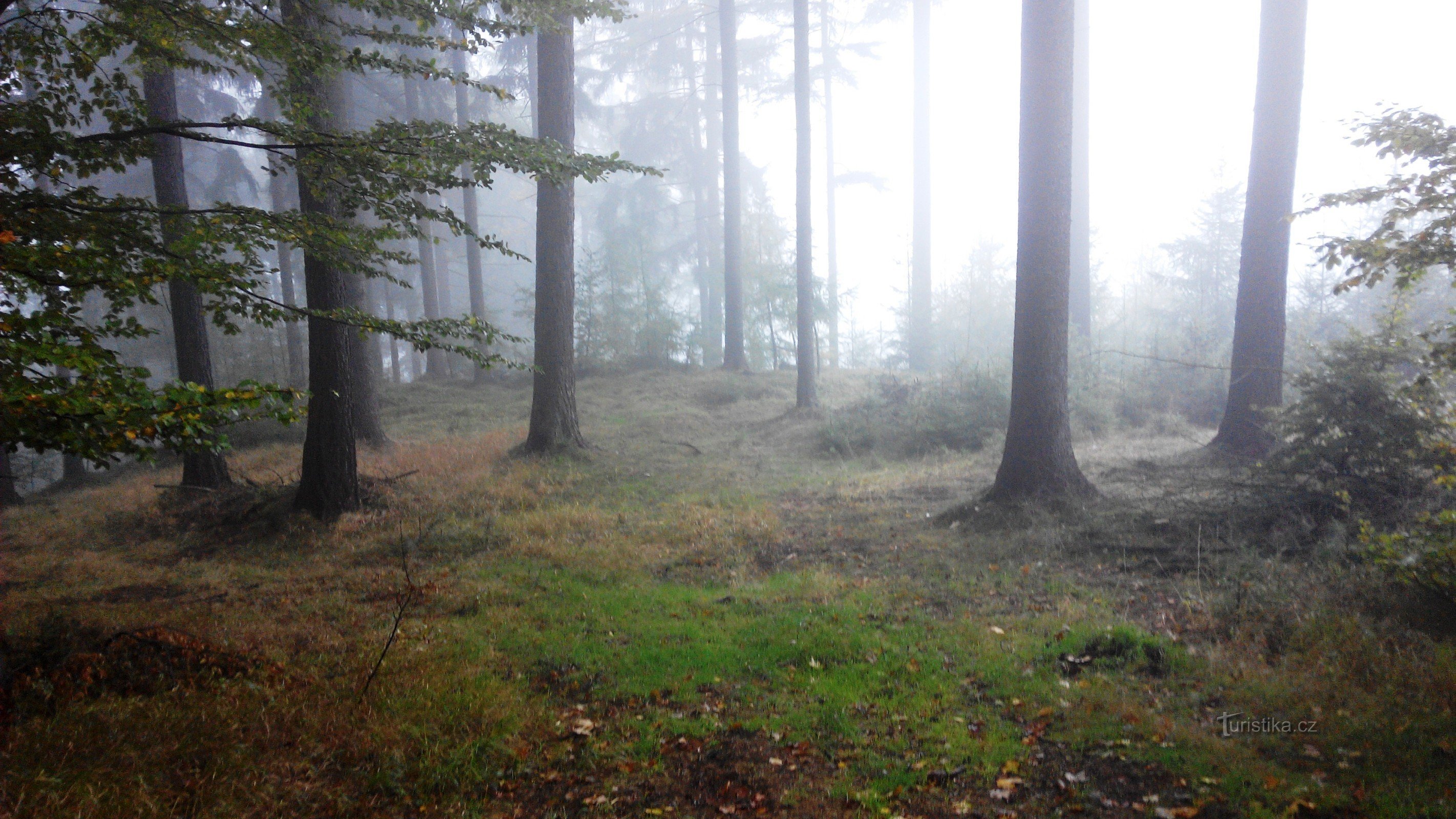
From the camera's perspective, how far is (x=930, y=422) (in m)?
15.0

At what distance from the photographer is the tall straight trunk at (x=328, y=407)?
371 inches

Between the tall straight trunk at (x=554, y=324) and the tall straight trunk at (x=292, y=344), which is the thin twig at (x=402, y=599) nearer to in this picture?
the tall straight trunk at (x=554, y=324)

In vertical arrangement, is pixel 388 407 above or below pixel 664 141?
below

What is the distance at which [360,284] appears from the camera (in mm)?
15266

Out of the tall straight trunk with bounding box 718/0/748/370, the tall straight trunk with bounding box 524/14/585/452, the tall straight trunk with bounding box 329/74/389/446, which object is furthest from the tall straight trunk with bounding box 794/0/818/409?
the tall straight trunk with bounding box 329/74/389/446

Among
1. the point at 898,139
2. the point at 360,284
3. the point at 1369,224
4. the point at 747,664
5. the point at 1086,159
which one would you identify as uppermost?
the point at 898,139

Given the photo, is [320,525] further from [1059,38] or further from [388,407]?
[388,407]

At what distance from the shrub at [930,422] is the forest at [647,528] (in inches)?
4.1

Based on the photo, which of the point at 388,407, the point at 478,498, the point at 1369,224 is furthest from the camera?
the point at 1369,224

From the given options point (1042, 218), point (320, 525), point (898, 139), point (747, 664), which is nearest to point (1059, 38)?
point (1042, 218)

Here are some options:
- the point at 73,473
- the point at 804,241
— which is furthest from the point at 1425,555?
the point at 73,473

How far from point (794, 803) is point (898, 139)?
4388cm

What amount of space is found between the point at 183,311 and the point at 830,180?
25482mm

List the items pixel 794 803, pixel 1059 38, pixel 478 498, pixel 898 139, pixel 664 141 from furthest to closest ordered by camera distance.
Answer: pixel 898 139, pixel 664 141, pixel 478 498, pixel 1059 38, pixel 794 803
